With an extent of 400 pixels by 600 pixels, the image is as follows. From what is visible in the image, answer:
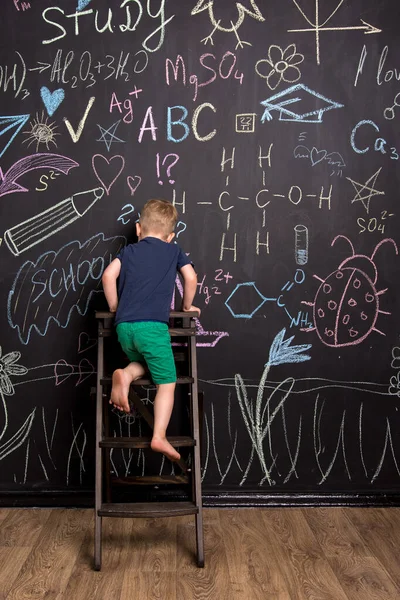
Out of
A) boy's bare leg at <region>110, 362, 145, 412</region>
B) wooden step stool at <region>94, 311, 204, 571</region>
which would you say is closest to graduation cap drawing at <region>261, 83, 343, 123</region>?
wooden step stool at <region>94, 311, 204, 571</region>

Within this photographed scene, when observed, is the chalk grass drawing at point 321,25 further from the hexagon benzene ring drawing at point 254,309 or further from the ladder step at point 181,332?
the ladder step at point 181,332

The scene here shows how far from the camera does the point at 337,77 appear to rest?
348 centimetres

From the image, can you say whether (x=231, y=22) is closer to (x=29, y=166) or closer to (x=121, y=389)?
(x=29, y=166)

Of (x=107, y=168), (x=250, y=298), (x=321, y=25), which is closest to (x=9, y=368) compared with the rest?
Answer: (x=107, y=168)

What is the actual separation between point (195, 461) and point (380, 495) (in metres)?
1.14

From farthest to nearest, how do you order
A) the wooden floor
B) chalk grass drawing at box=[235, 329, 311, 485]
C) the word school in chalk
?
chalk grass drawing at box=[235, 329, 311, 485] → the word school in chalk → the wooden floor

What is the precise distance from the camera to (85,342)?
3.53 meters

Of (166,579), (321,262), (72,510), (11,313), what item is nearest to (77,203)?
(11,313)

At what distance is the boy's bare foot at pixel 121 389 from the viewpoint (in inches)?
115

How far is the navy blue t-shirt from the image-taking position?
9.93 ft

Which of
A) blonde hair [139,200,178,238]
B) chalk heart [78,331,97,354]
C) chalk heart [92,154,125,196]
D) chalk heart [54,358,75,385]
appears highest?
chalk heart [92,154,125,196]

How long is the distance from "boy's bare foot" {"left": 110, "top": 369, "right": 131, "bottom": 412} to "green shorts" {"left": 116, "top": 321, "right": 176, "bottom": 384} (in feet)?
0.41

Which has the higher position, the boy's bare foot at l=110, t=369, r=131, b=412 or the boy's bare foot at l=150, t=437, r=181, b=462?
the boy's bare foot at l=110, t=369, r=131, b=412

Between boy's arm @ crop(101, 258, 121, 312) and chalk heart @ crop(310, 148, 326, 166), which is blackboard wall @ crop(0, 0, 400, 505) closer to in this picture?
chalk heart @ crop(310, 148, 326, 166)
